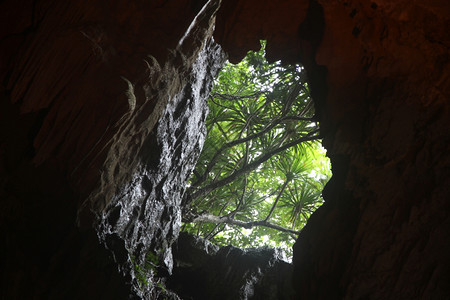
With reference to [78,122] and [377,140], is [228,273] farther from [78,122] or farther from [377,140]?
[377,140]

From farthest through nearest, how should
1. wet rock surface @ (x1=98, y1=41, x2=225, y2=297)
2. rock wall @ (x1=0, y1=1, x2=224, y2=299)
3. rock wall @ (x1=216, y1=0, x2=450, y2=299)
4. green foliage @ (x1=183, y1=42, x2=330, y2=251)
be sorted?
green foliage @ (x1=183, y1=42, x2=330, y2=251), wet rock surface @ (x1=98, y1=41, x2=225, y2=297), rock wall @ (x1=0, y1=1, x2=224, y2=299), rock wall @ (x1=216, y1=0, x2=450, y2=299)

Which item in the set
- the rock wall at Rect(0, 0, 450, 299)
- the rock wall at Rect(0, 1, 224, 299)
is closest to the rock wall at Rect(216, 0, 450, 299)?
the rock wall at Rect(0, 0, 450, 299)

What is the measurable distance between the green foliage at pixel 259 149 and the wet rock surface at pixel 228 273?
35.9 inches

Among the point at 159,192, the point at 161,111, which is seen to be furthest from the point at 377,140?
the point at 159,192

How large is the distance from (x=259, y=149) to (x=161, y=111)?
9.68 feet

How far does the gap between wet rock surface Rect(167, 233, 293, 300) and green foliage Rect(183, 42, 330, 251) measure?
91 centimetres

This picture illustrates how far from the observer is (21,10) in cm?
275

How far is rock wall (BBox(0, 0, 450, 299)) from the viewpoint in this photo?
1.81 m

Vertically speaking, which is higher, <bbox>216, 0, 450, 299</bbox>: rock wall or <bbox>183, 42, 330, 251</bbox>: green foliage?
<bbox>183, 42, 330, 251</bbox>: green foliage

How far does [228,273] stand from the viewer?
384 cm

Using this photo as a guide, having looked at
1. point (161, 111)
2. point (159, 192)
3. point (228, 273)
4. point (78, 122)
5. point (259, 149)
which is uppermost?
→ point (259, 149)

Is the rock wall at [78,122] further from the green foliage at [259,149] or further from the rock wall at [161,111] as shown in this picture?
the green foliage at [259,149]

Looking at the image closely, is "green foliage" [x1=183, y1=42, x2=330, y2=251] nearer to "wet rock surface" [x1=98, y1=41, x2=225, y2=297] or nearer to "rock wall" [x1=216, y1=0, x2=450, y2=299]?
"wet rock surface" [x1=98, y1=41, x2=225, y2=297]

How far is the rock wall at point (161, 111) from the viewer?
5.95 ft
